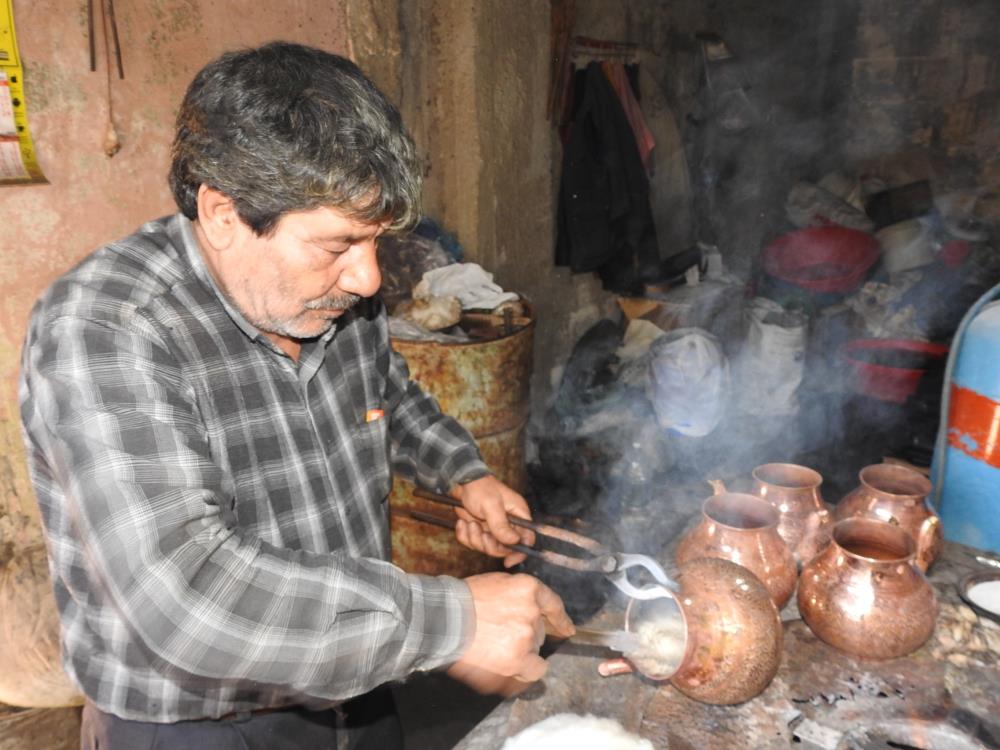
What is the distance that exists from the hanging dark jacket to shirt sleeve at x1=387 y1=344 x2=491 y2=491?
12.7ft

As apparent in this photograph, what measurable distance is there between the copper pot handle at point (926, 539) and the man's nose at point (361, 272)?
182cm

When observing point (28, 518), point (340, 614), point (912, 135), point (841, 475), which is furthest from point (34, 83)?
point (912, 135)

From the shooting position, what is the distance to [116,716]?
1733 millimetres

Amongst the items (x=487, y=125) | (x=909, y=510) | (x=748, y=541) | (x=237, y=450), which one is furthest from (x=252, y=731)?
(x=487, y=125)

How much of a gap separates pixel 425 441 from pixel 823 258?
596 cm

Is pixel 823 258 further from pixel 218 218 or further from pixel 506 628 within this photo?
pixel 218 218

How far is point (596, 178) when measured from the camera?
19.9 feet

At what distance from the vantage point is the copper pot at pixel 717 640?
1.72 meters

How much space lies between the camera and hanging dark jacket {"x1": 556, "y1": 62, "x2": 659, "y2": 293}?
598cm

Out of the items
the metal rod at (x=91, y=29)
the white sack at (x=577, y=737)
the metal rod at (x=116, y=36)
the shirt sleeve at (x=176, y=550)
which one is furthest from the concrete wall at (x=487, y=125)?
the white sack at (x=577, y=737)

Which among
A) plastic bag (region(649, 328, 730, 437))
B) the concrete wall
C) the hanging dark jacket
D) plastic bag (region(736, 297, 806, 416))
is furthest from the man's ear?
plastic bag (region(736, 297, 806, 416))

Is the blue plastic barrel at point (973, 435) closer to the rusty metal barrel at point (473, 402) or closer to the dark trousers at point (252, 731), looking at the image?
the rusty metal barrel at point (473, 402)

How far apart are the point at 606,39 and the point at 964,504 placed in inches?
198

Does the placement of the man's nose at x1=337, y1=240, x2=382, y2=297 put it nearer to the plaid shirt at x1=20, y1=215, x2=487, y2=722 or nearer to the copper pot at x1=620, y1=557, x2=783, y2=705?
the plaid shirt at x1=20, y1=215, x2=487, y2=722
